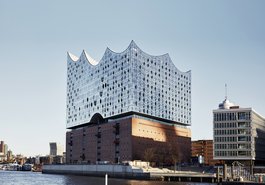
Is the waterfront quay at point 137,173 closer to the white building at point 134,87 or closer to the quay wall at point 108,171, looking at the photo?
the quay wall at point 108,171

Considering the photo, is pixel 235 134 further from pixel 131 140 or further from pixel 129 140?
pixel 129 140

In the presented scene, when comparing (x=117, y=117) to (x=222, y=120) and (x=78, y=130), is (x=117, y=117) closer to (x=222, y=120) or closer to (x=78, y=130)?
(x=78, y=130)

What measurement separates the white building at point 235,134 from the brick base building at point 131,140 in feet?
62.9

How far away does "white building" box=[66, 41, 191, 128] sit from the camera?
562 feet

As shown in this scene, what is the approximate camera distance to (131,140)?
161 m

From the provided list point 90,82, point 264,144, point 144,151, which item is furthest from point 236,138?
point 90,82

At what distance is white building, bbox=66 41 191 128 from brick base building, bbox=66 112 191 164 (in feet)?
13.1

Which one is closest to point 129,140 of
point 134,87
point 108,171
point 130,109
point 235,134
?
point 130,109

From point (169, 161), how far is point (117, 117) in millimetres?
28656

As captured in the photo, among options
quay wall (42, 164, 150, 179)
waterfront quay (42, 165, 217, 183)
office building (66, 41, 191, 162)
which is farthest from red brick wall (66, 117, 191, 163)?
waterfront quay (42, 165, 217, 183)

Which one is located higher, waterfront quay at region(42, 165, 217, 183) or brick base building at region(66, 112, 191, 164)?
brick base building at region(66, 112, 191, 164)

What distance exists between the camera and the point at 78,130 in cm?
19850

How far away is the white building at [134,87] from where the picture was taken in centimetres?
17138

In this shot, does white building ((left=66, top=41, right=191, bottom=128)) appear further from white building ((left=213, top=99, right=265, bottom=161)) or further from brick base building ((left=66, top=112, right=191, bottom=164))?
white building ((left=213, top=99, right=265, bottom=161))
